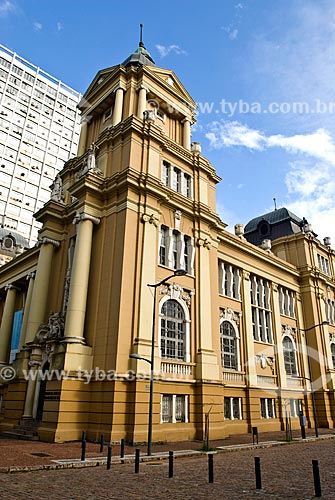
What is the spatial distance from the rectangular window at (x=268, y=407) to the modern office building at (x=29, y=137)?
5394 centimetres

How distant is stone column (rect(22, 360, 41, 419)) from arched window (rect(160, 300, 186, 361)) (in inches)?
306

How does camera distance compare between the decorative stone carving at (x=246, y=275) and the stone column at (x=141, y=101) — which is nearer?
the stone column at (x=141, y=101)

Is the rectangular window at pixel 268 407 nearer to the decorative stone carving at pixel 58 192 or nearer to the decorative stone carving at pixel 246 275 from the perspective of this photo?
the decorative stone carving at pixel 246 275

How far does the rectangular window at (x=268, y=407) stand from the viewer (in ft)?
95.6

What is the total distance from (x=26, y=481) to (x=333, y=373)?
32.8 metres

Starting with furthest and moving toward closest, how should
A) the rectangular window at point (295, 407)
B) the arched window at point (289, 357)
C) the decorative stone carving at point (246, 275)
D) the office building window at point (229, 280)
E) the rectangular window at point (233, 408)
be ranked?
the arched window at point (289, 357) < the rectangular window at point (295, 407) < the decorative stone carving at point (246, 275) < the office building window at point (229, 280) < the rectangular window at point (233, 408)

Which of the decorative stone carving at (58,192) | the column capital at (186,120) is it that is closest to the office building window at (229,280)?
the column capital at (186,120)

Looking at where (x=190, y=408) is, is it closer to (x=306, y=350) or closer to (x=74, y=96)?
(x=306, y=350)

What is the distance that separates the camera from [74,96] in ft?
301

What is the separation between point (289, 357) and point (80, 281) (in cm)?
2188

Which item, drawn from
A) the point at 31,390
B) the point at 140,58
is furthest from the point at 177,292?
the point at 140,58

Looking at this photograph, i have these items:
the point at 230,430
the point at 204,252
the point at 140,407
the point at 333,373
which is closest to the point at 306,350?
the point at 333,373

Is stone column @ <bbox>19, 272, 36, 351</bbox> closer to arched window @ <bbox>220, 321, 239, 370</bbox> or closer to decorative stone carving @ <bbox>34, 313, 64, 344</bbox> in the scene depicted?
decorative stone carving @ <bbox>34, 313, 64, 344</bbox>

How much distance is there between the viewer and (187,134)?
31.4m
